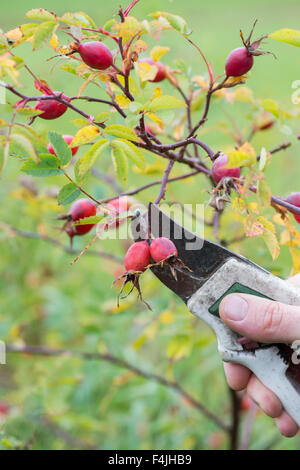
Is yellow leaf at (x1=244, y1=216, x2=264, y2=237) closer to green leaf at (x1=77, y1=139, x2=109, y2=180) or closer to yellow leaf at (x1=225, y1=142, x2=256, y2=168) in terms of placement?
yellow leaf at (x1=225, y1=142, x2=256, y2=168)

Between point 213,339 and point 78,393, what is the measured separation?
2.07 ft

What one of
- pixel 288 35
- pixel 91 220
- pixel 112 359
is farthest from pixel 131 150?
pixel 112 359

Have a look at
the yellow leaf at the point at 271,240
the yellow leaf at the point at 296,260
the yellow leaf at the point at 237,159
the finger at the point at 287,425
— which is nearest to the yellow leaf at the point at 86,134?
the yellow leaf at the point at 237,159

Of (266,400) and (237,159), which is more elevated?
(237,159)

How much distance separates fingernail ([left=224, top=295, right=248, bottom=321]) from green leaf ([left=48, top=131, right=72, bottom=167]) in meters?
0.37

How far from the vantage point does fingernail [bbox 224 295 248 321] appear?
2.80 feet

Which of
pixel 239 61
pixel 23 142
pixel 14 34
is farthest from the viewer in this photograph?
pixel 239 61

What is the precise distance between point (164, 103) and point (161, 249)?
23 cm

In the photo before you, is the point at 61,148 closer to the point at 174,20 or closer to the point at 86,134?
the point at 86,134

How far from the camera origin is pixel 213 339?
163 cm

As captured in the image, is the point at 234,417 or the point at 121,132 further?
the point at 234,417

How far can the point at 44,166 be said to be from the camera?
0.82 meters

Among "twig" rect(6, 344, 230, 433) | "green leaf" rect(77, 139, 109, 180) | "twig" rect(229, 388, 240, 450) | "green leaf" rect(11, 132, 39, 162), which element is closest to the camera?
"green leaf" rect(11, 132, 39, 162)

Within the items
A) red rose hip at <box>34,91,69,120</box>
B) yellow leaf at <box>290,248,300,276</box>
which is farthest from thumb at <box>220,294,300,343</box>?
red rose hip at <box>34,91,69,120</box>
